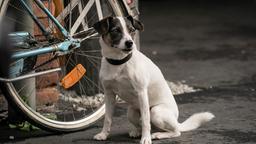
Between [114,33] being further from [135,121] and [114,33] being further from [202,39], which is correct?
[202,39]

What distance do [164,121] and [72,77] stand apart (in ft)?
2.92

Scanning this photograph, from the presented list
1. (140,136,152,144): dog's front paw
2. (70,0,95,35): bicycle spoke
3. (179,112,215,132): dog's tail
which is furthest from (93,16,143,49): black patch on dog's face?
(179,112,215,132): dog's tail

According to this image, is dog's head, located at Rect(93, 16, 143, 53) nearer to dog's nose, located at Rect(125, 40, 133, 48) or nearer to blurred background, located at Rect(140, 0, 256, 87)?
dog's nose, located at Rect(125, 40, 133, 48)

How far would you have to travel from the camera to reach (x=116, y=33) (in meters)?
5.09

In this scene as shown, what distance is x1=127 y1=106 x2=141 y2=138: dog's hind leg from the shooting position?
544cm

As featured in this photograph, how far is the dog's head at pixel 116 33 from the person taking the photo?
198 inches

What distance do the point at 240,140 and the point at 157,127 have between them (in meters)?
0.68

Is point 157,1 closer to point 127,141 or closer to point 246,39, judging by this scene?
point 246,39

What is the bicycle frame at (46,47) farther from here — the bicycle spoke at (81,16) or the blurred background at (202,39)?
the blurred background at (202,39)

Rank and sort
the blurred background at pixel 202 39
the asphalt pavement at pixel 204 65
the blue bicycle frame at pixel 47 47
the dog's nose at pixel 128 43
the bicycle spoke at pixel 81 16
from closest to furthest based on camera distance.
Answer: the dog's nose at pixel 128 43
the blue bicycle frame at pixel 47 47
the asphalt pavement at pixel 204 65
the bicycle spoke at pixel 81 16
the blurred background at pixel 202 39

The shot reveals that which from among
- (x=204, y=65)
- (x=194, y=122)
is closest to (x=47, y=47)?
(x=194, y=122)

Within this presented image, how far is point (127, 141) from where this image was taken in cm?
541

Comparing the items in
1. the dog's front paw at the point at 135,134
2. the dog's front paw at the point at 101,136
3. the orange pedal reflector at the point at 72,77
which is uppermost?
the orange pedal reflector at the point at 72,77

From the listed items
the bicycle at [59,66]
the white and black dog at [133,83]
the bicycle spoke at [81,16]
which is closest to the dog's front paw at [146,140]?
the white and black dog at [133,83]
